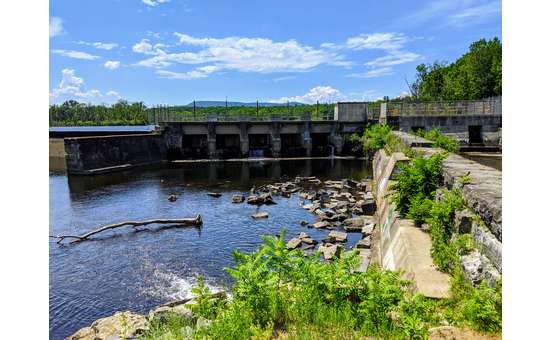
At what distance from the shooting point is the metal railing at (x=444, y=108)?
39125mm

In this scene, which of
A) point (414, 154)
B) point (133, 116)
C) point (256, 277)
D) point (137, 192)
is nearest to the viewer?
point (256, 277)

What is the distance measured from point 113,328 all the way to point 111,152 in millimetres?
28943

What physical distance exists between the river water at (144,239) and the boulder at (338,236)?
0.37 m

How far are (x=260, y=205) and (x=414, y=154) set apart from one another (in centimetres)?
953

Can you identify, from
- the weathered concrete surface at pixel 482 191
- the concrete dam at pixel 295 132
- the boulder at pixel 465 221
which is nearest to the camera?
the weathered concrete surface at pixel 482 191

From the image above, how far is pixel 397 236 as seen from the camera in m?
9.34

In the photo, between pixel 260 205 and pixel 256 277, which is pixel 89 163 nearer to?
pixel 260 205

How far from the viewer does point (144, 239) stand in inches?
623

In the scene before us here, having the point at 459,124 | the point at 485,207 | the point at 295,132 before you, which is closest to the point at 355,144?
the point at 295,132

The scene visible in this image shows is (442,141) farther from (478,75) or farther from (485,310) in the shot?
(478,75)

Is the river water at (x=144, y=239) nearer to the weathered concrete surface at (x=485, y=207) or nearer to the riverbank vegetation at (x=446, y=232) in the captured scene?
the riverbank vegetation at (x=446, y=232)

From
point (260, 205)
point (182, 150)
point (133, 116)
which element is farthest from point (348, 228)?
point (133, 116)

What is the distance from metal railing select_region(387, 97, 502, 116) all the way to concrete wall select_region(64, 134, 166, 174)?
77.7ft

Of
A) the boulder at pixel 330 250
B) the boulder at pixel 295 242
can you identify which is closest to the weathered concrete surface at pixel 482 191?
the boulder at pixel 330 250
